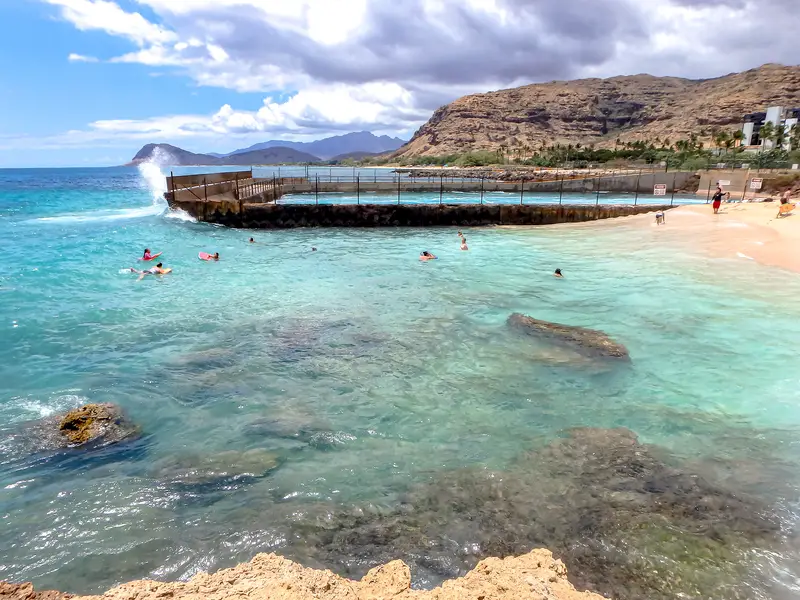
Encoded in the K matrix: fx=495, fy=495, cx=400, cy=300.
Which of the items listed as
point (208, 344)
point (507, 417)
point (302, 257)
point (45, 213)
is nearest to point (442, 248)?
point (302, 257)

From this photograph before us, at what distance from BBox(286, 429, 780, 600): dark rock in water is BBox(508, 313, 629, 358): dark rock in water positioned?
432cm

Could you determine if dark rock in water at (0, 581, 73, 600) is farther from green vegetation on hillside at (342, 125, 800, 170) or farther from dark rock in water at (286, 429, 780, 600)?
green vegetation on hillside at (342, 125, 800, 170)

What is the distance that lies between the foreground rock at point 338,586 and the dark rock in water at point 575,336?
320 inches

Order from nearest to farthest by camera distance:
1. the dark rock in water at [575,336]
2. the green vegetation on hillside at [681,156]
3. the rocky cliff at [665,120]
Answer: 1. the dark rock in water at [575,336]
2. the green vegetation on hillside at [681,156]
3. the rocky cliff at [665,120]

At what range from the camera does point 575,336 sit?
11.8 meters

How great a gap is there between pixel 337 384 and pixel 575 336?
19.2 ft

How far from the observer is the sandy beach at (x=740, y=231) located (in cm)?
2073

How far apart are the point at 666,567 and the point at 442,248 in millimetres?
21971

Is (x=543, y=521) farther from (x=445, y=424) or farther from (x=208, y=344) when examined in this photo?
(x=208, y=344)

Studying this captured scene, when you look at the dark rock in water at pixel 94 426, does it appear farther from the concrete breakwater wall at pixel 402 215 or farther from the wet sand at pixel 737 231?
the concrete breakwater wall at pixel 402 215

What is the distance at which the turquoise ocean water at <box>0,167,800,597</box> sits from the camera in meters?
5.95

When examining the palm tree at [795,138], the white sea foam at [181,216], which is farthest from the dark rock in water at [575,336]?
the palm tree at [795,138]

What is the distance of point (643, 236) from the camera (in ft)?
88.4

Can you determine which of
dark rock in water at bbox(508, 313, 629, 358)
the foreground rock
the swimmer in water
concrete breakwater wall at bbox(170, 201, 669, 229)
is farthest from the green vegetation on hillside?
the foreground rock
